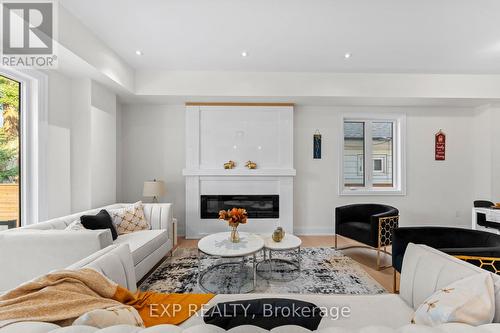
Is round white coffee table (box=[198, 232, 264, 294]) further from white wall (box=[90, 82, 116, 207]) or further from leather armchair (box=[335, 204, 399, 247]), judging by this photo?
white wall (box=[90, 82, 116, 207])

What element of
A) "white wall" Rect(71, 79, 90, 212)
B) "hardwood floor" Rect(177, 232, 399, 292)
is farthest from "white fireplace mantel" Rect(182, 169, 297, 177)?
"white wall" Rect(71, 79, 90, 212)

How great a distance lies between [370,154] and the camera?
14.7ft

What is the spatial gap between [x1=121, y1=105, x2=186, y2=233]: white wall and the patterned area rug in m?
1.58

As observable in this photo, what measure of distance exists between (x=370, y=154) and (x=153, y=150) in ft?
13.7

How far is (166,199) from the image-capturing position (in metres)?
4.29

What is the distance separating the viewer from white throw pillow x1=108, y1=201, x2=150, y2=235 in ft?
9.54

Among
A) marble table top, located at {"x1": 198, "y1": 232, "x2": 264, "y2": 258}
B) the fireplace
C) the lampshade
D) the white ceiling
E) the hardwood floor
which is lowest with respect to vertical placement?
the hardwood floor

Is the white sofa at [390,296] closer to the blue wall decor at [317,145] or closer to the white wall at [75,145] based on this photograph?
the white wall at [75,145]

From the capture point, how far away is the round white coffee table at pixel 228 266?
2.29 meters

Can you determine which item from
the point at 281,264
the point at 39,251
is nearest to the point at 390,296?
the point at 281,264

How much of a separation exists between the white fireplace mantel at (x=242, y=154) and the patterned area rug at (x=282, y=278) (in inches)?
41.7

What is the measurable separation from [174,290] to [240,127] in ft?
9.08

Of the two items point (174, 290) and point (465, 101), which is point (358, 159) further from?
point (174, 290)

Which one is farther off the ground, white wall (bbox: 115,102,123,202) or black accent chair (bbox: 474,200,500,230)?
white wall (bbox: 115,102,123,202)
